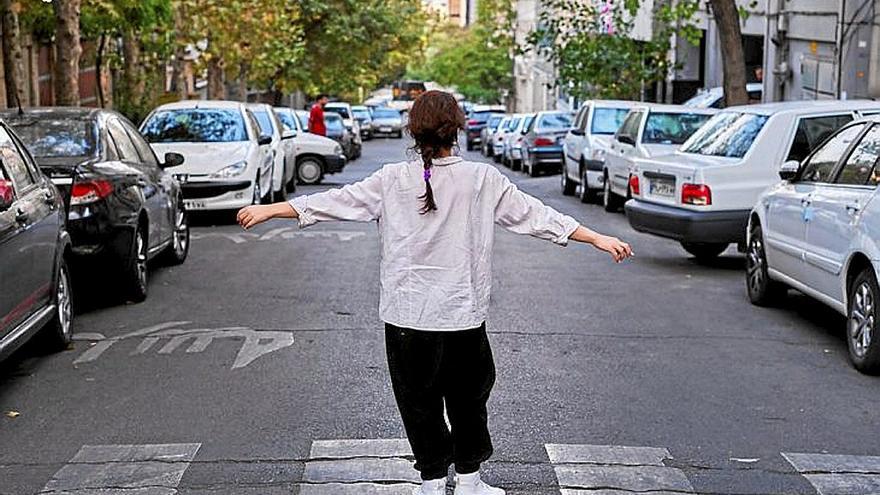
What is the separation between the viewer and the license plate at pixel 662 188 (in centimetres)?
1387

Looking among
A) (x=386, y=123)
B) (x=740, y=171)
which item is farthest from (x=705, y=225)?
(x=386, y=123)

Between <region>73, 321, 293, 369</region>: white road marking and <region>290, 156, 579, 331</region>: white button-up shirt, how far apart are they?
341 cm

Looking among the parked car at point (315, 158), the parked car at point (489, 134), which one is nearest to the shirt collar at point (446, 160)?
the parked car at point (315, 158)

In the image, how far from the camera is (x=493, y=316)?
35.0ft

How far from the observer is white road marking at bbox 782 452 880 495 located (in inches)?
242

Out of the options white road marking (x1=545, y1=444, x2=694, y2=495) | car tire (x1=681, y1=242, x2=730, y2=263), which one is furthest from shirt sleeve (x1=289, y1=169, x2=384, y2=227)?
car tire (x1=681, y1=242, x2=730, y2=263)

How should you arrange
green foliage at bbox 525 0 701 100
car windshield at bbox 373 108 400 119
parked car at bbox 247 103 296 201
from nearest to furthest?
parked car at bbox 247 103 296 201 → green foliage at bbox 525 0 701 100 → car windshield at bbox 373 108 400 119

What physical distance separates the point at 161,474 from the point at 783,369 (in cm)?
431

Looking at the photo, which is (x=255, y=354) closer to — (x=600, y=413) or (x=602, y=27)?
(x=600, y=413)

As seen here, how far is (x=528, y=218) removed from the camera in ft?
18.7

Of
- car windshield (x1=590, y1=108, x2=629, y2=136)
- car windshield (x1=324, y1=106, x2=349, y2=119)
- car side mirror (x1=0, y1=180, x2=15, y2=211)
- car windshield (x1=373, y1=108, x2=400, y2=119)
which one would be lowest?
car windshield (x1=373, y1=108, x2=400, y2=119)

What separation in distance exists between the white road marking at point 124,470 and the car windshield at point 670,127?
14.3m

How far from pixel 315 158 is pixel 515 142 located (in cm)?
1005

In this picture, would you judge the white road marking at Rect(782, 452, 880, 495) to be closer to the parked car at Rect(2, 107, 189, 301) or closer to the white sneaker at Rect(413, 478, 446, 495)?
the white sneaker at Rect(413, 478, 446, 495)
